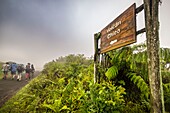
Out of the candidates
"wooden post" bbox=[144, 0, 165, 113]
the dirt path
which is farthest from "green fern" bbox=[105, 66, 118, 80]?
the dirt path

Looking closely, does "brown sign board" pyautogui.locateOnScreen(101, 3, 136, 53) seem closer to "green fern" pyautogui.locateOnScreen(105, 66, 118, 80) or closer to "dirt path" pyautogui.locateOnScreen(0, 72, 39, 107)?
"green fern" pyautogui.locateOnScreen(105, 66, 118, 80)

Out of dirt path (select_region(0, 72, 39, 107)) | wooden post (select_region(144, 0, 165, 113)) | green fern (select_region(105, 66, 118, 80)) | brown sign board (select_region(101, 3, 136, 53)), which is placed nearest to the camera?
wooden post (select_region(144, 0, 165, 113))

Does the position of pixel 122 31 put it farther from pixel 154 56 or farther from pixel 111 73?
pixel 111 73

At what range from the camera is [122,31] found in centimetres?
357

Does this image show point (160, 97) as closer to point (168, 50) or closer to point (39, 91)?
point (168, 50)

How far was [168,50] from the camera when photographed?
3.63 metres

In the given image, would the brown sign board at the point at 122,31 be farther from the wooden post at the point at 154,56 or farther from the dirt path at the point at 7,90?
the dirt path at the point at 7,90

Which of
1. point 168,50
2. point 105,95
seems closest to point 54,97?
point 105,95

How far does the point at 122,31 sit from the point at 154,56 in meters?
1.05

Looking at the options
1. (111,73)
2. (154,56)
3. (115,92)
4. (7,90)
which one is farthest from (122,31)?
(7,90)

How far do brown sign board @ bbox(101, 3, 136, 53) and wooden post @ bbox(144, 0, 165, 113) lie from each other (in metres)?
0.33

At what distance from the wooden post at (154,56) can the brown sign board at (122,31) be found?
0.33 meters

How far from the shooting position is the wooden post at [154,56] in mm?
2619

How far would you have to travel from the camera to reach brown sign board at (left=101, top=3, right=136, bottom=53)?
→ 3172mm
